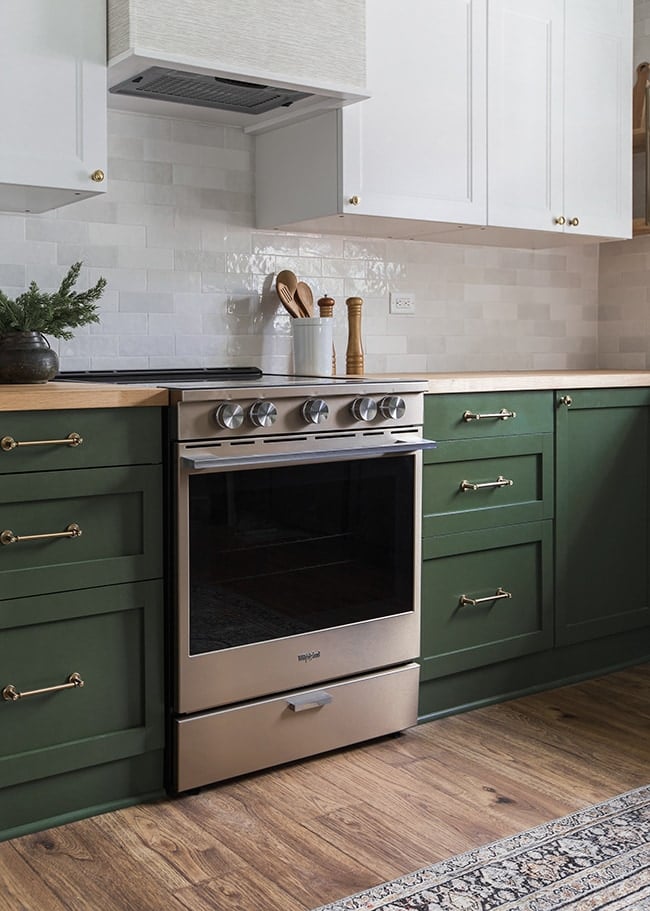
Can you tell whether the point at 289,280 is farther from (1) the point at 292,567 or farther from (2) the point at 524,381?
(1) the point at 292,567

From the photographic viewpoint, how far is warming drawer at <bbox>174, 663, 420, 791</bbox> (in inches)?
97.3

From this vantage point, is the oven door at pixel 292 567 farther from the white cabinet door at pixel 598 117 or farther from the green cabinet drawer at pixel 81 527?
the white cabinet door at pixel 598 117

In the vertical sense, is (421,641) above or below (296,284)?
below

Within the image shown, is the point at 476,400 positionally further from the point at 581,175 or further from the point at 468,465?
the point at 581,175

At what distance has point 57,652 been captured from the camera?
228 centimetres

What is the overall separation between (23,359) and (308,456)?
711 mm

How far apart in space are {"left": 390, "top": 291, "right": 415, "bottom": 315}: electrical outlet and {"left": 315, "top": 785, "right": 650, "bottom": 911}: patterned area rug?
1831 millimetres

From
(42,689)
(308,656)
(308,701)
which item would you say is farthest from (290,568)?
(42,689)

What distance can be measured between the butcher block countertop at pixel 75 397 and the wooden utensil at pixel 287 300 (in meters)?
0.95

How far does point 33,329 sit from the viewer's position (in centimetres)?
251

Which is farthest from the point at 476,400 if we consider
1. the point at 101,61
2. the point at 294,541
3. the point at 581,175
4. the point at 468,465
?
the point at 101,61

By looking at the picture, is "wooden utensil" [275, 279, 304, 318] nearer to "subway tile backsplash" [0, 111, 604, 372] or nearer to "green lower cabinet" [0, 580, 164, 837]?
"subway tile backsplash" [0, 111, 604, 372]

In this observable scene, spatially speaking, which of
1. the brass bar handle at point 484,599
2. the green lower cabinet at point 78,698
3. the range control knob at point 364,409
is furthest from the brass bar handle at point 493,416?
the green lower cabinet at point 78,698

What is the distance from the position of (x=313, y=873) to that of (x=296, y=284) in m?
1.81
